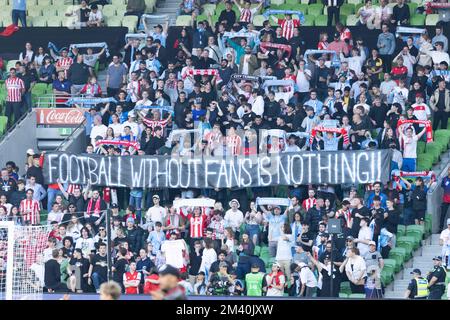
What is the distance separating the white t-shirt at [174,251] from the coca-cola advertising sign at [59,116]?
588 cm

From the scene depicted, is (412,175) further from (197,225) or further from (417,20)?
(417,20)

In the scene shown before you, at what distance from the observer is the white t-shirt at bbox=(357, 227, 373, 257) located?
2630cm

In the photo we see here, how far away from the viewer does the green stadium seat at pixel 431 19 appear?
32366 mm

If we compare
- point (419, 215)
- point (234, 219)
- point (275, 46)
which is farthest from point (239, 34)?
point (419, 215)

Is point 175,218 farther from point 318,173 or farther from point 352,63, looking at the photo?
point 352,63

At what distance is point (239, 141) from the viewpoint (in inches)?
1128

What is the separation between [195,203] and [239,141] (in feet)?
5.36

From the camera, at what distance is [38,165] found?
29.4 m

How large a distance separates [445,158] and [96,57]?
7.74 m

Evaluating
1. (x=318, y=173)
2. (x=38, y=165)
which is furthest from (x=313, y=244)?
(x=38, y=165)

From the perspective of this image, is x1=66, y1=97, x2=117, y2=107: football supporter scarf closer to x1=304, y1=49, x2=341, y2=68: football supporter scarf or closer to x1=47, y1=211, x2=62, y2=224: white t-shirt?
x1=47, y1=211, x2=62, y2=224: white t-shirt

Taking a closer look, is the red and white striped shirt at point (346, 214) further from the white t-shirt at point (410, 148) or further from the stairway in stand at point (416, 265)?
the white t-shirt at point (410, 148)

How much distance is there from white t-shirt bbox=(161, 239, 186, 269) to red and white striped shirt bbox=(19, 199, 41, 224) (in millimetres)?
2969
